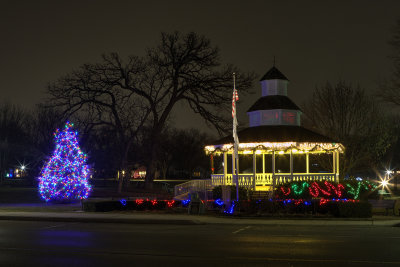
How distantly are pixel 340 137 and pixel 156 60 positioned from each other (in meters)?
19.2

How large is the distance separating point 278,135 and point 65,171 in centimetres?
1390

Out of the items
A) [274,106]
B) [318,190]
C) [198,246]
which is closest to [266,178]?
[318,190]

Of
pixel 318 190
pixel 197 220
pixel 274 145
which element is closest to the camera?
pixel 197 220

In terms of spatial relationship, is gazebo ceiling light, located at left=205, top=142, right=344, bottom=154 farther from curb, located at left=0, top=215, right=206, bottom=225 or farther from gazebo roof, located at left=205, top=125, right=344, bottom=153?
curb, located at left=0, top=215, right=206, bottom=225

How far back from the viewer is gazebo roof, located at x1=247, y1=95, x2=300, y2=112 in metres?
36.5

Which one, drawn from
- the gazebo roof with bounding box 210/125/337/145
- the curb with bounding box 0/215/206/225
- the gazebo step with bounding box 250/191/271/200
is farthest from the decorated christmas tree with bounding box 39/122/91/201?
the gazebo step with bounding box 250/191/271/200

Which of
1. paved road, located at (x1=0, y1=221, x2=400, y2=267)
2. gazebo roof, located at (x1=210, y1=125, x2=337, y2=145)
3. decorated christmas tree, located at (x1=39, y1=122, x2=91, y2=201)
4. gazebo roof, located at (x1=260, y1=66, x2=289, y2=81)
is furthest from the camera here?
gazebo roof, located at (x1=260, y1=66, x2=289, y2=81)

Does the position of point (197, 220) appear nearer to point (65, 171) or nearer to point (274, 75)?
point (65, 171)

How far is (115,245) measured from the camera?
14.7 m

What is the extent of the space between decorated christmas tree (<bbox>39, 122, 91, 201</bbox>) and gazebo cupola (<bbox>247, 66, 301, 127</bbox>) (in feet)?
41.2

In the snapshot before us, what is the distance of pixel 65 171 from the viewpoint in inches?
1320

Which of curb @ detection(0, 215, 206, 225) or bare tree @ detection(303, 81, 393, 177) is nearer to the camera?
curb @ detection(0, 215, 206, 225)

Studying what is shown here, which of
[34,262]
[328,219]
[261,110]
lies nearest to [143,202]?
[328,219]

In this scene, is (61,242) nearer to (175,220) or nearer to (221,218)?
(175,220)
